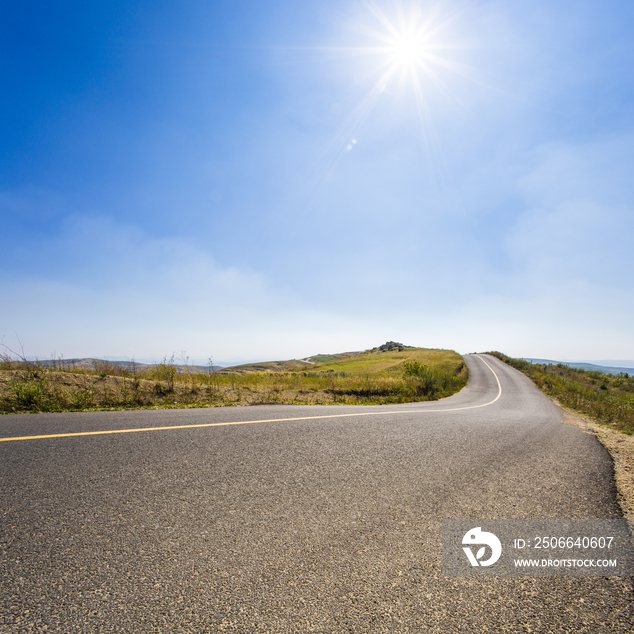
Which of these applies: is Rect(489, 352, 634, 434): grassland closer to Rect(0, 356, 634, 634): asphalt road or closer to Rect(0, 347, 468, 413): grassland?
Rect(0, 347, 468, 413): grassland

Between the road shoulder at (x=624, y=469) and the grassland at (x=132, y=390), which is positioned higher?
the grassland at (x=132, y=390)

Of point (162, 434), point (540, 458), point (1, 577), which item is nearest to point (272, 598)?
point (1, 577)

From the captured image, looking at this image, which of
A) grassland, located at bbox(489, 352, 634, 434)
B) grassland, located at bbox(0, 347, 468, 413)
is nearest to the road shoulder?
grassland, located at bbox(489, 352, 634, 434)

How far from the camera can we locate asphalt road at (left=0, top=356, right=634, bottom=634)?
1.88 meters

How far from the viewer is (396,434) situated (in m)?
5.50

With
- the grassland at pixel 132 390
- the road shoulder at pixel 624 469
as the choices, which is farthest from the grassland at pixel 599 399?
the grassland at pixel 132 390

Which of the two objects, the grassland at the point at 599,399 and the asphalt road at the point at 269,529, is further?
the grassland at the point at 599,399

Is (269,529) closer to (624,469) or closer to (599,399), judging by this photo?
(624,469)

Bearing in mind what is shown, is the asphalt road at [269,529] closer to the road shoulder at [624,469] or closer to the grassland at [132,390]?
the road shoulder at [624,469]

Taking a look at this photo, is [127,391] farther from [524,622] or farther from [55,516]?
[524,622]

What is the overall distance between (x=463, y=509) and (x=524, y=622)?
1293 mm

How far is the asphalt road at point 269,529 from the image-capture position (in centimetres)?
188

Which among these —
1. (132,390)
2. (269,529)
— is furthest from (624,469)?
(132,390)

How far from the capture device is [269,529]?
2691mm
